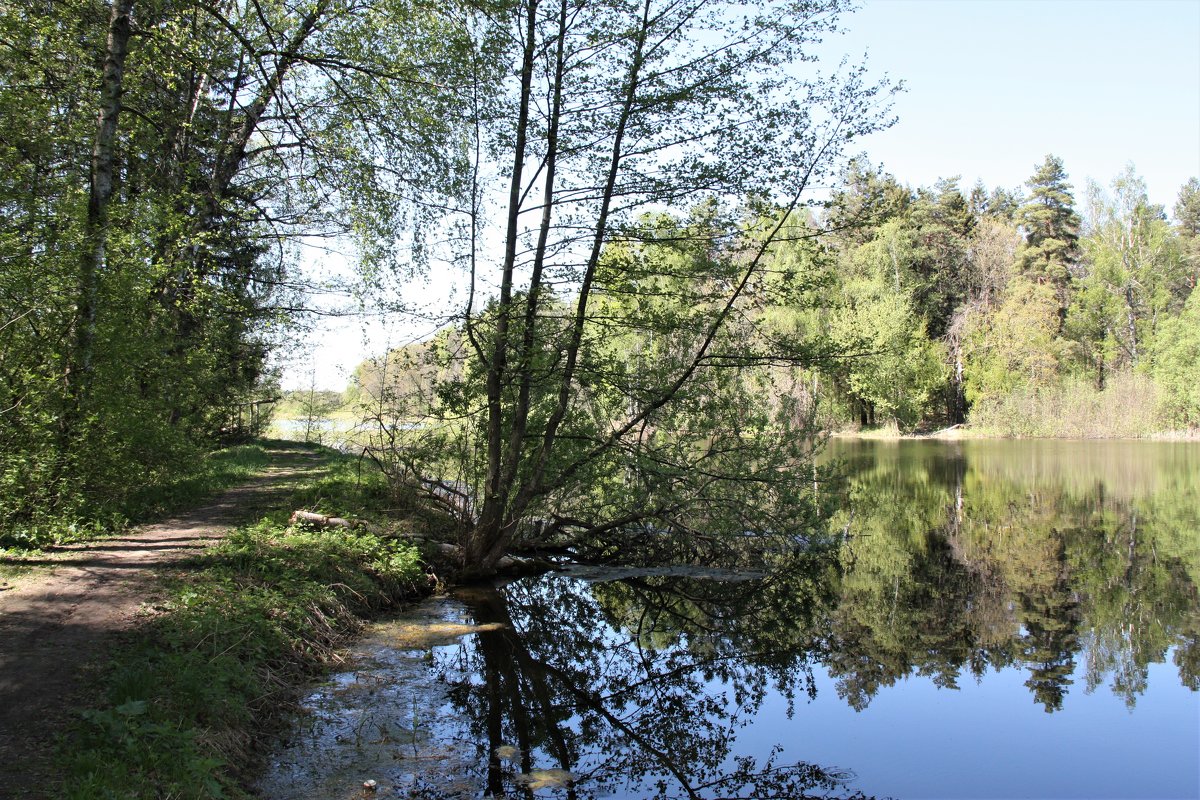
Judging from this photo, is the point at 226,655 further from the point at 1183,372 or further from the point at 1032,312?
the point at 1032,312

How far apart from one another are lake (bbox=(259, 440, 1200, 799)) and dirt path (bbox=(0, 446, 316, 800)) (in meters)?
1.35

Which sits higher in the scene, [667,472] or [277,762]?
[667,472]

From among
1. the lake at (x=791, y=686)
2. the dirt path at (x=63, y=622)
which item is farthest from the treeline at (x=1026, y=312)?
the dirt path at (x=63, y=622)

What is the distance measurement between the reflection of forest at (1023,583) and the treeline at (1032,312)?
20.9 meters

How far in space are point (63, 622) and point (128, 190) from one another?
9.40 m

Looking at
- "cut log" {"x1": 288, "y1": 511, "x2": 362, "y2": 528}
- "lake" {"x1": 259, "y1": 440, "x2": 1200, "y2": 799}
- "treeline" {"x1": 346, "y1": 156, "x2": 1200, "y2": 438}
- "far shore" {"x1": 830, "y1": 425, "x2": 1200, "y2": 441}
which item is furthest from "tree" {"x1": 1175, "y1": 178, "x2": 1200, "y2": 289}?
"cut log" {"x1": 288, "y1": 511, "x2": 362, "y2": 528}

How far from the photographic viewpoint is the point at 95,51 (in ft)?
32.9

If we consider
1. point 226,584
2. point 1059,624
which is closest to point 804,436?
point 1059,624

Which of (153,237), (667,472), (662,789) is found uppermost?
(153,237)

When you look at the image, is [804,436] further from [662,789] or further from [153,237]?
[153,237]

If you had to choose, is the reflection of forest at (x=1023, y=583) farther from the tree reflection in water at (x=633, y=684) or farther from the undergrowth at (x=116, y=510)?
the undergrowth at (x=116, y=510)

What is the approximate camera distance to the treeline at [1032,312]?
43469mm

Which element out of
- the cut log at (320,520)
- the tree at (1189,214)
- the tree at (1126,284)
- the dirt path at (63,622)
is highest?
the tree at (1189,214)

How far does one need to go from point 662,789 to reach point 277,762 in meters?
2.67
